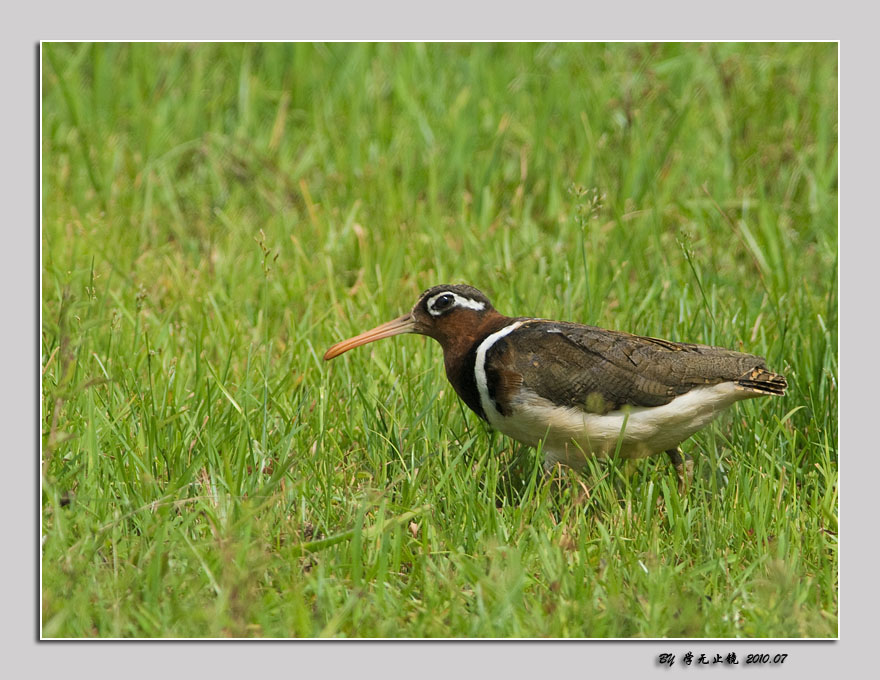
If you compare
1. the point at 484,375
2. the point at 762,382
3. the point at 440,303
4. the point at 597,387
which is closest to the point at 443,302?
the point at 440,303

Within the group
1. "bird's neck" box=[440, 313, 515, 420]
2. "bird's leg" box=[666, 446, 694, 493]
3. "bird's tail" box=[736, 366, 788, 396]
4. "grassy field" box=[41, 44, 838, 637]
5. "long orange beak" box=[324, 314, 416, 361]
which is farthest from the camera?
"long orange beak" box=[324, 314, 416, 361]

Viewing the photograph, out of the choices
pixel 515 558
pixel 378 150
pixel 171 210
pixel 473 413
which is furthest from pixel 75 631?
pixel 378 150

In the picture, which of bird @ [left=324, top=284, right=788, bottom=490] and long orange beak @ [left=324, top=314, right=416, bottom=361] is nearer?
bird @ [left=324, top=284, right=788, bottom=490]

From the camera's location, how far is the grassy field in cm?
434

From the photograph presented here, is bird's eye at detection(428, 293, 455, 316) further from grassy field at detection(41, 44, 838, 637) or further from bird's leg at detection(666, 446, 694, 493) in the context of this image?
bird's leg at detection(666, 446, 694, 493)

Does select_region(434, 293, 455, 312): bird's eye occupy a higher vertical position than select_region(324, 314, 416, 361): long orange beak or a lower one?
higher

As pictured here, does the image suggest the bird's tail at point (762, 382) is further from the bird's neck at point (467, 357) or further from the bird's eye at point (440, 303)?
the bird's eye at point (440, 303)

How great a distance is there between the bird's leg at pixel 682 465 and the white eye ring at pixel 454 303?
1.18 metres

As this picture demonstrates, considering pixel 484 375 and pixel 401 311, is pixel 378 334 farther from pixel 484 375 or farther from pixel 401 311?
pixel 401 311

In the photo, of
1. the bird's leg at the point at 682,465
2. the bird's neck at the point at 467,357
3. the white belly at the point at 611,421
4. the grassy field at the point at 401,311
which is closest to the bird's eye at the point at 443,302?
the bird's neck at the point at 467,357

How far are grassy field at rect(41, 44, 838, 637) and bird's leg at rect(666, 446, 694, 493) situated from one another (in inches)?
2.9

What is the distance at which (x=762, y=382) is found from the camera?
5.14m

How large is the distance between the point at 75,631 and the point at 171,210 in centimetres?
454

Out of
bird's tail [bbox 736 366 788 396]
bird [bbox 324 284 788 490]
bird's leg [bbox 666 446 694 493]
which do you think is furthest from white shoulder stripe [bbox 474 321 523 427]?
bird's tail [bbox 736 366 788 396]
